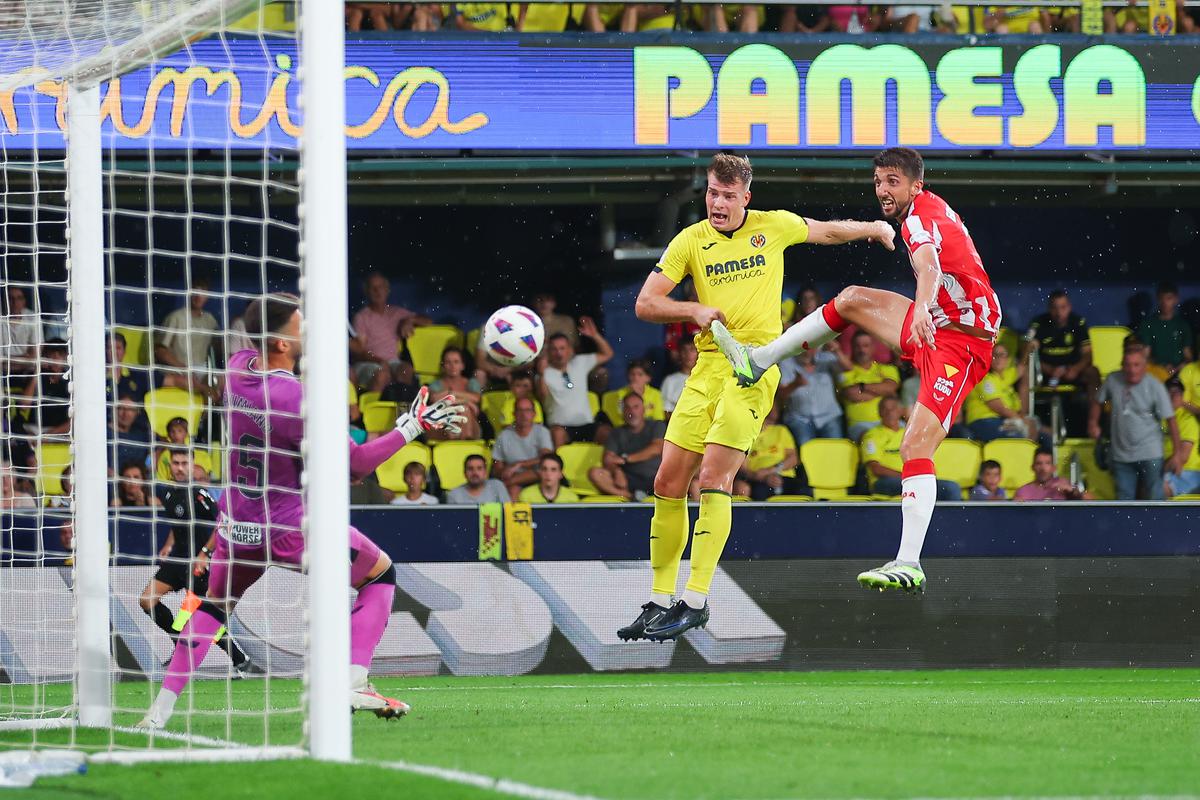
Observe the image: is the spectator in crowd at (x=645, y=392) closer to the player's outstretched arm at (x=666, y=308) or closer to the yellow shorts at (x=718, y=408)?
the yellow shorts at (x=718, y=408)

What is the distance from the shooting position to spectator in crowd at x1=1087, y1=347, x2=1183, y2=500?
14.5 meters

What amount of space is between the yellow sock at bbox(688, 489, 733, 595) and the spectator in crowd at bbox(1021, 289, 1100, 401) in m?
7.89

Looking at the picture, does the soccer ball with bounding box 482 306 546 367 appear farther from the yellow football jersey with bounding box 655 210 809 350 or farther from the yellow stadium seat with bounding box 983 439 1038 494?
the yellow stadium seat with bounding box 983 439 1038 494

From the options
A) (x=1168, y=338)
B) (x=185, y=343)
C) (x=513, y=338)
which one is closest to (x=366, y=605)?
(x=513, y=338)

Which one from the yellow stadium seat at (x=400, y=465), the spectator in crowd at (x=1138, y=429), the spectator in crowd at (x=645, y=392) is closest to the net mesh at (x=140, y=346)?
the yellow stadium seat at (x=400, y=465)

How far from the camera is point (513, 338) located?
912 cm

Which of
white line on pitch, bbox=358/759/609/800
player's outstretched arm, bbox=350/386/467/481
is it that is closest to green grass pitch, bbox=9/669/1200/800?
white line on pitch, bbox=358/759/609/800

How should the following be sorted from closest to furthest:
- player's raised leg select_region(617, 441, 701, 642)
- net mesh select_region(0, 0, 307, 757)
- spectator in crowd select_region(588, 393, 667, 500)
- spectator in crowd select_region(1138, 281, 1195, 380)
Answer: net mesh select_region(0, 0, 307, 757) < player's raised leg select_region(617, 441, 701, 642) < spectator in crowd select_region(588, 393, 667, 500) < spectator in crowd select_region(1138, 281, 1195, 380)

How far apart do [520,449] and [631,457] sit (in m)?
0.97

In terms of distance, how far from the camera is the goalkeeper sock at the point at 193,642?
761 centimetres

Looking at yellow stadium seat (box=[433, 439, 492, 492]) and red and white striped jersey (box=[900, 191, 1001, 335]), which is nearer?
red and white striped jersey (box=[900, 191, 1001, 335])

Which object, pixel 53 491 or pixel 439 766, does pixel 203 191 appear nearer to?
pixel 53 491

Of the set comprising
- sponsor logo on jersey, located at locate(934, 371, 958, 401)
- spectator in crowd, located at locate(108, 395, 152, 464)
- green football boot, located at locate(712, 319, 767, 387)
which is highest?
green football boot, located at locate(712, 319, 767, 387)

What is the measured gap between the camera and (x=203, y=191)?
15.0 m
